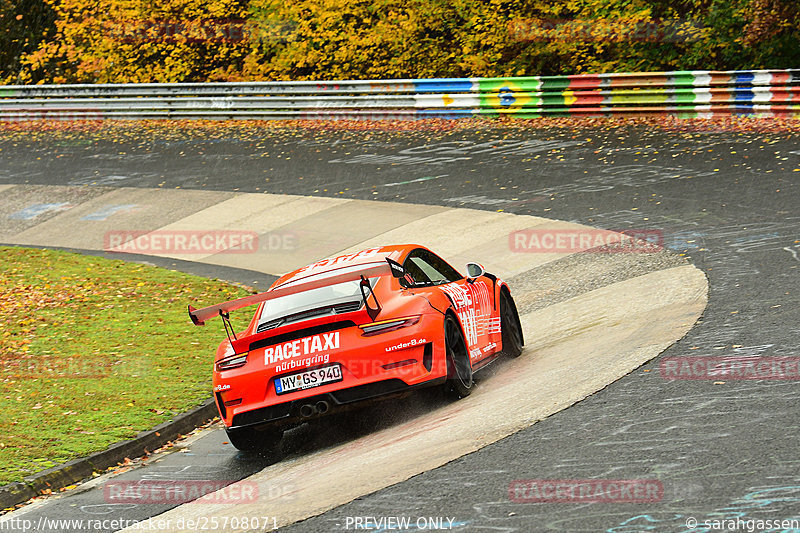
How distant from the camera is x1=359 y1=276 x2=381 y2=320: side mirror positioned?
8328 mm

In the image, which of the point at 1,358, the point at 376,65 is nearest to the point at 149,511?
the point at 1,358

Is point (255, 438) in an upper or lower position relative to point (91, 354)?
upper

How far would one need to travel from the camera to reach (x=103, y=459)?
8.53 meters

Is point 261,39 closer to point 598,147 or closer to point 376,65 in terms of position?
point 376,65

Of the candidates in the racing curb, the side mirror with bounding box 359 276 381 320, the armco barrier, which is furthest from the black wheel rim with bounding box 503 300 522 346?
the armco barrier

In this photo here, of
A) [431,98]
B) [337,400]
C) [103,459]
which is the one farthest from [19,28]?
[337,400]

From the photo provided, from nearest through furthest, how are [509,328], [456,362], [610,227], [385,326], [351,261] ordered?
[385,326] < [456,362] < [351,261] < [509,328] < [610,227]

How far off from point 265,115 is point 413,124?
526 centimetres

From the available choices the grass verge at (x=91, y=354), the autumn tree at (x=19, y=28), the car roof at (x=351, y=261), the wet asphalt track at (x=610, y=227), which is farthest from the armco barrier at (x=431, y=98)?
the car roof at (x=351, y=261)

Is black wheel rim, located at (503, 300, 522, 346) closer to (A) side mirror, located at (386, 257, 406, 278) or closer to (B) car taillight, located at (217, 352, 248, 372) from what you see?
(A) side mirror, located at (386, 257, 406, 278)

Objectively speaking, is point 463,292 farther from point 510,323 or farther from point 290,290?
point 290,290

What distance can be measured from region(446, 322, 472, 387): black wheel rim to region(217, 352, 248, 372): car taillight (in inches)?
63.3

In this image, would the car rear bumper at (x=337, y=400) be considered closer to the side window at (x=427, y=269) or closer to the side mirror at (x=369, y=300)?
the side mirror at (x=369, y=300)

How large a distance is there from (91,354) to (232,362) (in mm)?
4092
